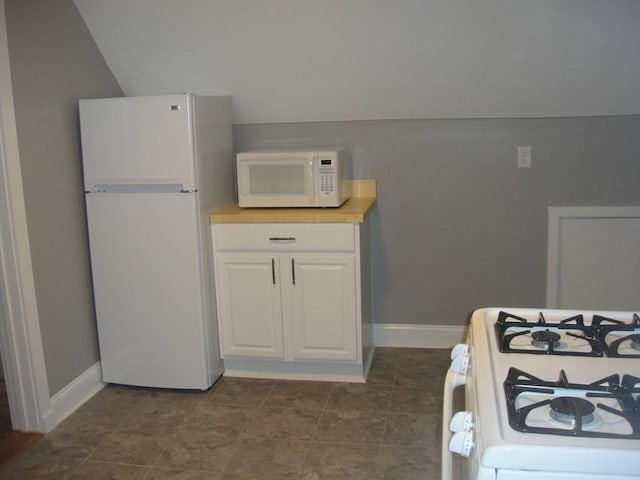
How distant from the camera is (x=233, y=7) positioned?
309 centimetres

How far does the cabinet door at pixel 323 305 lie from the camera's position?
10.6 ft

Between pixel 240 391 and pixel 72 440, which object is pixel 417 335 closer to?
pixel 240 391

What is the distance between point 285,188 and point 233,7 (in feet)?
2.97

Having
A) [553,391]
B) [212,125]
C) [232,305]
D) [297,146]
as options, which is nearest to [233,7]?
[212,125]

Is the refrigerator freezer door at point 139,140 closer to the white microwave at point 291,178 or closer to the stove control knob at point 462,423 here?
the white microwave at point 291,178

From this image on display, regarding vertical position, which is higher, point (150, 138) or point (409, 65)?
point (409, 65)

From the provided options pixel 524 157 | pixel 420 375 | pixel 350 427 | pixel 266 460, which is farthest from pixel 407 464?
pixel 524 157

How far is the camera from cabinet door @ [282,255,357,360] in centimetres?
323

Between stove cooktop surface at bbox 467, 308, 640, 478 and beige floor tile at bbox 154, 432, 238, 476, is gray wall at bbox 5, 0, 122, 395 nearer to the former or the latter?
beige floor tile at bbox 154, 432, 238, 476

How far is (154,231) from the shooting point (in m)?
3.16

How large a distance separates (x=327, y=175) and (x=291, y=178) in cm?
19

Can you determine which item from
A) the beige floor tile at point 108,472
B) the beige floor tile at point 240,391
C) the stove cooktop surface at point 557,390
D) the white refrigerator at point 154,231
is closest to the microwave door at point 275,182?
the white refrigerator at point 154,231

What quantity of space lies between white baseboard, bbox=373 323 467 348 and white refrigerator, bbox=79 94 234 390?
100cm

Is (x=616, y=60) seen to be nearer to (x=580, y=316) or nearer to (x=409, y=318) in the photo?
(x=409, y=318)
